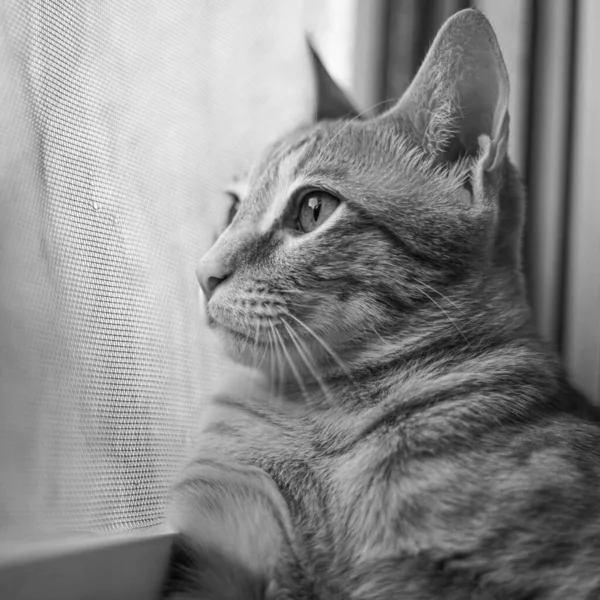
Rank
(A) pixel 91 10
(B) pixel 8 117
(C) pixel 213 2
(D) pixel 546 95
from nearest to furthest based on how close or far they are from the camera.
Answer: (B) pixel 8 117 < (A) pixel 91 10 < (C) pixel 213 2 < (D) pixel 546 95

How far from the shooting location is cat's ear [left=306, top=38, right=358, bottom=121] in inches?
49.9

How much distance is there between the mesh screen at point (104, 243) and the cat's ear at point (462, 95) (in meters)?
0.37

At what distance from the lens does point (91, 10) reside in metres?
0.82

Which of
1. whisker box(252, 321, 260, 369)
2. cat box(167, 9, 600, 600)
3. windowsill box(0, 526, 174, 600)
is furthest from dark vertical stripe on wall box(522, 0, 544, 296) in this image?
windowsill box(0, 526, 174, 600)

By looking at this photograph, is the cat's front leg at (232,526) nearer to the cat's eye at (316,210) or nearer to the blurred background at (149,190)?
the blurred background at (149,190)

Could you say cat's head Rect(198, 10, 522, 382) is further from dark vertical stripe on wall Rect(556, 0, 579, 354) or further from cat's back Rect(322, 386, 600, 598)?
dark vertical stripe on wall Rect(556, 0, 579, 354)

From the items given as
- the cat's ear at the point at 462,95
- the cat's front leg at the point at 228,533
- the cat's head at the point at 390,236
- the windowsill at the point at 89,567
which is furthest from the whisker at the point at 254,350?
the cat's ear at the point at 462,95

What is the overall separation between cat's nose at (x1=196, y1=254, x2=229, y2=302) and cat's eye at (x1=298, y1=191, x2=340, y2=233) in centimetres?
14

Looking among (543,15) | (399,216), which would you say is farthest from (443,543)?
(543,15)

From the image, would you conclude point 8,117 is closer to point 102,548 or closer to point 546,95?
point 102,548

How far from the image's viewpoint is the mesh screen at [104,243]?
714mm

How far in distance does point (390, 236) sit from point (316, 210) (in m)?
0.12

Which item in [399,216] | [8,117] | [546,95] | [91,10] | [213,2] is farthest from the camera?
[546,95]

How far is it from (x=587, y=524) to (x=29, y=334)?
0.66 meters
